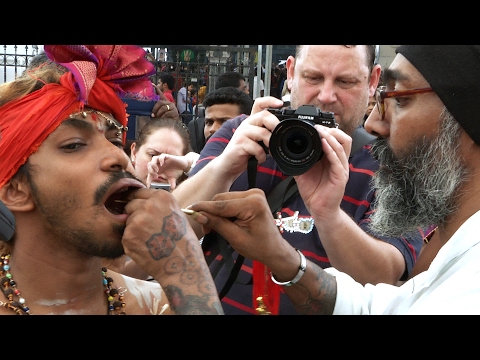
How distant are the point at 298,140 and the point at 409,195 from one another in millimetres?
439

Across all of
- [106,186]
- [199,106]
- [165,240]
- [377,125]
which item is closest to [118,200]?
[106,186]

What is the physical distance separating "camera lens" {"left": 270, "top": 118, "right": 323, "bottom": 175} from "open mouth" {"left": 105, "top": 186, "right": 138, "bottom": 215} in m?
0.53

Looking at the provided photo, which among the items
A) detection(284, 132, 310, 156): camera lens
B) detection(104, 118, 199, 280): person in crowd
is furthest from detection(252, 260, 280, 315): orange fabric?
detection(104, 118, 199, 280): person in crowd

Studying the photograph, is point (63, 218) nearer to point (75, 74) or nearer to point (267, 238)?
point (75, 74)

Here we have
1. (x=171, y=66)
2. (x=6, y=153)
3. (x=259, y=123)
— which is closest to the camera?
(x=6, y=153)

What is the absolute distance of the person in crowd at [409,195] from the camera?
1.78m

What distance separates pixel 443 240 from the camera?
2.04m

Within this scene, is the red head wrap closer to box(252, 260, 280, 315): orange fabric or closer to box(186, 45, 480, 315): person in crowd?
box(186, 45, 480, 315): person in crowd

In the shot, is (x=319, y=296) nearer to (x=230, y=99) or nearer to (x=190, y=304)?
(x=190, y=304)

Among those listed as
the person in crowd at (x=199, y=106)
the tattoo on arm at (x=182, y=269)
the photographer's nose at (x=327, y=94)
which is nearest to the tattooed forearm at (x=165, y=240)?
the tattoo on arm at (x=182, y=269)

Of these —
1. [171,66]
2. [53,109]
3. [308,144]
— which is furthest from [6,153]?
[171,66]

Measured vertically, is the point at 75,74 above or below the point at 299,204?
above

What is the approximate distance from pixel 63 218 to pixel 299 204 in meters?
0.92

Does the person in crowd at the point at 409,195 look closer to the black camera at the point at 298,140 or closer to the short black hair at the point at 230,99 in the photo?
the black camera at the point at 298,140
